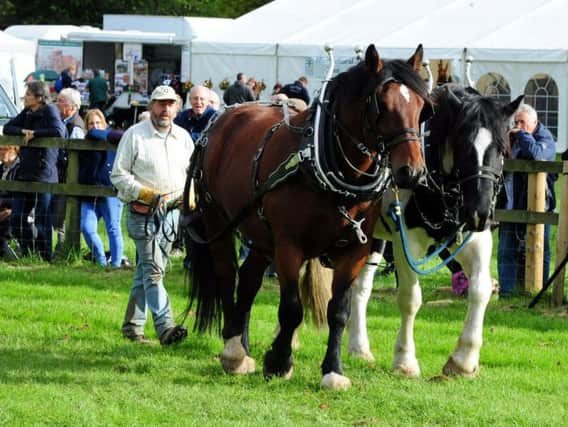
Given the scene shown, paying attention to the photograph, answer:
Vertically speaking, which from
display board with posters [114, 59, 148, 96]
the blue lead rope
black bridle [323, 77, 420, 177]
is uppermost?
display board with posters [114, 59, 148, 96]

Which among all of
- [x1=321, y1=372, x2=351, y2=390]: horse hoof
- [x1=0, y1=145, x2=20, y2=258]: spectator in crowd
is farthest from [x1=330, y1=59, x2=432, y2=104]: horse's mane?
[x1=0, y1=145, x2=20, y2=258]: spectator in crowd

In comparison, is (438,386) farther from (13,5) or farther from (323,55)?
(13,5)

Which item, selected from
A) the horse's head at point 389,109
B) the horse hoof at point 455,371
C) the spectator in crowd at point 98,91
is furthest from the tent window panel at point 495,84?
the horse's head at point 389,109

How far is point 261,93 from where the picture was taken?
96.6 ft

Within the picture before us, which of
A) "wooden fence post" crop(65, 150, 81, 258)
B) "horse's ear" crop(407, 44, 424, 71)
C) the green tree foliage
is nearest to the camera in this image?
"horse's ear" crop(407, 44, 424, 71)

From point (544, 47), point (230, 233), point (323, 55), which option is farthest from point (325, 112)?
point (323, 55)

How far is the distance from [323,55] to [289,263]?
68.1 feet

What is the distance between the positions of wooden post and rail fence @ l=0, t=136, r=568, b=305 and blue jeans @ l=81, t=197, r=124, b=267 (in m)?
0.22

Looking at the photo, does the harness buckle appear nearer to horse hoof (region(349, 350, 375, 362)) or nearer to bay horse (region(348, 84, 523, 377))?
bay horse (region(348, 84, 523, 377))

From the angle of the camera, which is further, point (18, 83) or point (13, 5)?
point (13, 5)

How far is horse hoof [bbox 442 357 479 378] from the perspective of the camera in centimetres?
822

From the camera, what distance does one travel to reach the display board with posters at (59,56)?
3372 cm

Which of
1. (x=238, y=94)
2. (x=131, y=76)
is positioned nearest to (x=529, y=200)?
(x=238, y=94)

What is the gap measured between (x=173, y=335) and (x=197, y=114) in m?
4.54
